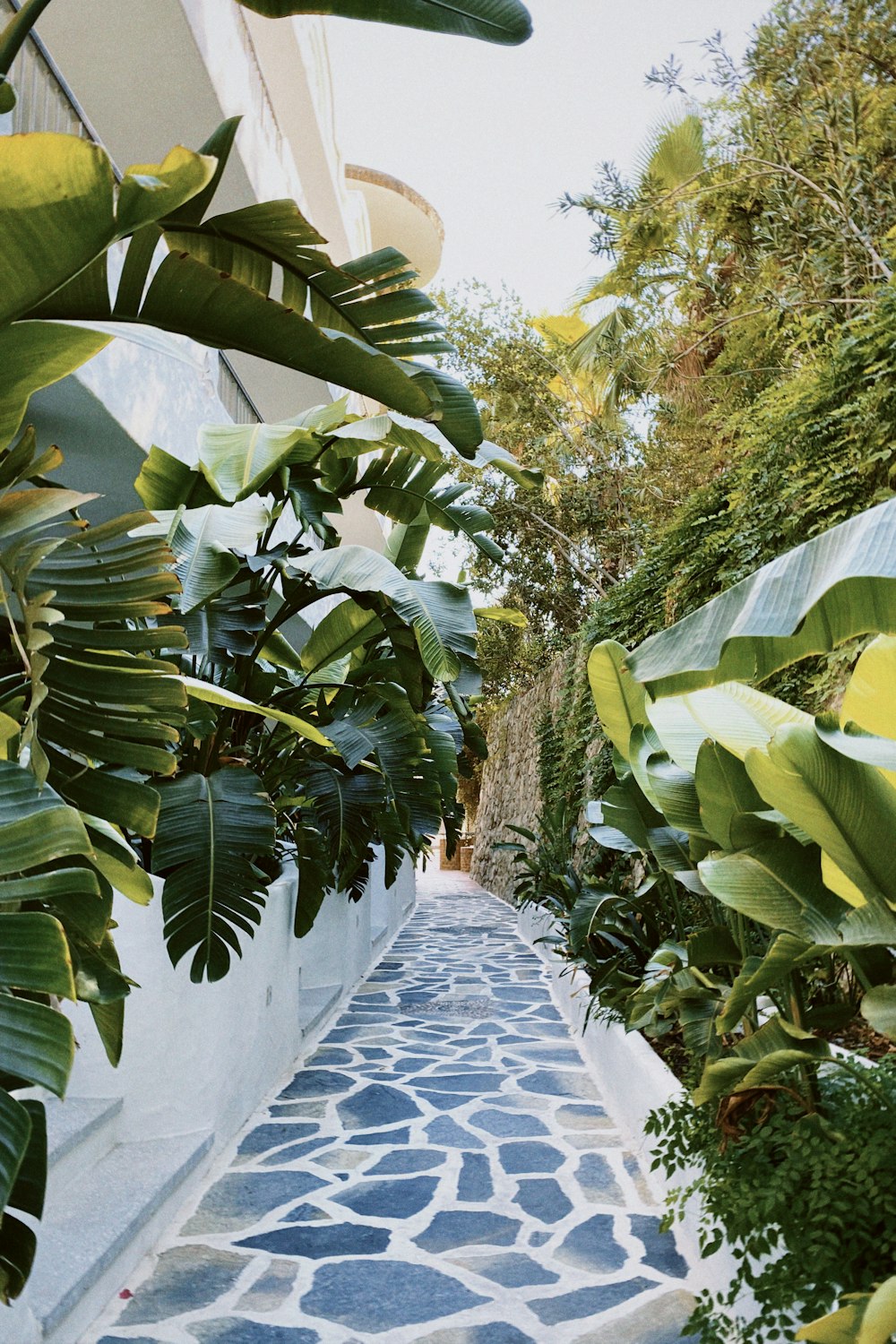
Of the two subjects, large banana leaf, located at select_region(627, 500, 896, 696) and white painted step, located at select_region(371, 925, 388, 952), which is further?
white painted step, located at select_region(371, 925, 388, 952)

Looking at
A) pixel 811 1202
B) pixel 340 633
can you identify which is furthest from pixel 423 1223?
pixel 340 633

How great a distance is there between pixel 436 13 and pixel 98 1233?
3.37 meters

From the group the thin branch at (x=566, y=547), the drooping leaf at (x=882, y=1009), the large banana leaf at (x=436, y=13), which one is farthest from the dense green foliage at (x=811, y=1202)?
the thin branch at (x=566, y=547)

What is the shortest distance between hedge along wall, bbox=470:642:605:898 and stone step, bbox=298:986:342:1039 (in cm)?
271

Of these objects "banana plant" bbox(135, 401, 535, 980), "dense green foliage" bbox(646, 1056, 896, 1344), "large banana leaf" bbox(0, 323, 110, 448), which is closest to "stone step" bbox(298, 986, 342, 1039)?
"banana plant" bbox(135, 401, 535, 980)

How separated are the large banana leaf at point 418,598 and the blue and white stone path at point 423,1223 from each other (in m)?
1.92

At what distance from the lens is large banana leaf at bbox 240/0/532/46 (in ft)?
7.20

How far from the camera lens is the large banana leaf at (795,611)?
4.00 feet

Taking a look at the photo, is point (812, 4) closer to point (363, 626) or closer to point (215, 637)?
point (363, 626)

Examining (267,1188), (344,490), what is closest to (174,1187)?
(267,1188)

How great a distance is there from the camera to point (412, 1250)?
3.08 m

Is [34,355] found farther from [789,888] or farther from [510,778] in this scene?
[510,778]

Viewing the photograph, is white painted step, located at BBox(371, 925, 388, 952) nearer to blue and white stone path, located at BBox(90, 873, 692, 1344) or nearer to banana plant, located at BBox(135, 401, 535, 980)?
blue and white stone path, located at BBox(90, 873, 692, 1344)

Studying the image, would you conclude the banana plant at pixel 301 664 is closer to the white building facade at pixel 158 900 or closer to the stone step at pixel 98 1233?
the white building facade at pixel 158 900
